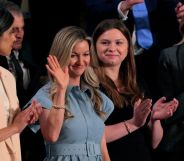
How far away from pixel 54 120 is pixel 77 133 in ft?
0.75

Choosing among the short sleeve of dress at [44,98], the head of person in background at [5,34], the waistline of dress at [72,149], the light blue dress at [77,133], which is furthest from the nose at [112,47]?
the head of person in background at [5,34]

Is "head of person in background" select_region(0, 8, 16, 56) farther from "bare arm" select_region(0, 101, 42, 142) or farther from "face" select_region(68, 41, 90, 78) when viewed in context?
"face" select_region(68, 41, 90, 78)

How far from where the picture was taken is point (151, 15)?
20.0 feet

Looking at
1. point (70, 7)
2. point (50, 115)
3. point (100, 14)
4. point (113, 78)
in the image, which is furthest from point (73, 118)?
point (70, 7)

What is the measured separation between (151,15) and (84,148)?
1777 mm

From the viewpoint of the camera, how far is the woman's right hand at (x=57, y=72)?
4.53m

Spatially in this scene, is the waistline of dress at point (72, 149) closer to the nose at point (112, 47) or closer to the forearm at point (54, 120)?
the forearm at point (54, 120)

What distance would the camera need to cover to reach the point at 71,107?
475cm

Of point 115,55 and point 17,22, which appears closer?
point 115,55

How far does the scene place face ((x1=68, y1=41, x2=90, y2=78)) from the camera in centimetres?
480

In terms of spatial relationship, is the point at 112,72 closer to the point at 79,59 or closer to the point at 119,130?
the point at 119,130

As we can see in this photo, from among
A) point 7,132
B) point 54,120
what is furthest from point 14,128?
point 54,120

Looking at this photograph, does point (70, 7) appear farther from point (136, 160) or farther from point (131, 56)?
point (136, 160)

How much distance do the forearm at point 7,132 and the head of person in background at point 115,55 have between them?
4.01 ft
